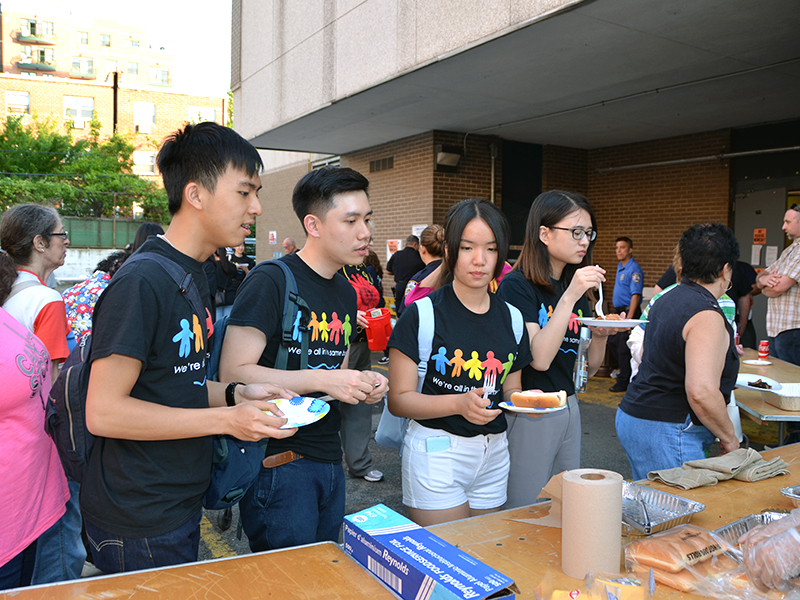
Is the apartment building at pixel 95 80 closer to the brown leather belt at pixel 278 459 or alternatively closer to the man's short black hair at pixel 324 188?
the man's short black hair at pixel 324 188

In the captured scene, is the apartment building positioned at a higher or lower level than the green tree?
higher

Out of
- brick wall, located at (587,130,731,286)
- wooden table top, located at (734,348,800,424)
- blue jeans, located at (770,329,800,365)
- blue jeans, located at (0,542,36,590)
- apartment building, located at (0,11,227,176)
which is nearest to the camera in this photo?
blue jeans, located at (0,542,36,590)

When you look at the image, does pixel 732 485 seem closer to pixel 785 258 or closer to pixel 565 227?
pixel 565 227

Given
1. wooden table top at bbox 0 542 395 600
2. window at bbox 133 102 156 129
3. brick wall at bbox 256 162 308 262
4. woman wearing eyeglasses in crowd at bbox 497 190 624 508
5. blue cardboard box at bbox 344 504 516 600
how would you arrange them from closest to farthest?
blue cardboard box at bbox 344 504 516 600, wooden table top at bbox 0 542 395 600, woman wearing eyeglasses in crowd at bbox 497 190 624 508, brick wall at bbox 256 162 308 262, window at bbox 133 102 156 129

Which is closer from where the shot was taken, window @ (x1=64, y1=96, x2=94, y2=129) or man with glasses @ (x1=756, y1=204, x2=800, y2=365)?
man with glasses @ (x1=756, y1=204, x2=800, y2=365)

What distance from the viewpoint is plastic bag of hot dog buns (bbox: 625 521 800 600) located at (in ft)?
4.75

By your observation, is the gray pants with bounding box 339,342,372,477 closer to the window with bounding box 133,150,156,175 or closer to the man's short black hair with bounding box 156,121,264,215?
the man's short black hair with bounding box 156,121,264,215

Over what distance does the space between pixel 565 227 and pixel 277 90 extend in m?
10.1

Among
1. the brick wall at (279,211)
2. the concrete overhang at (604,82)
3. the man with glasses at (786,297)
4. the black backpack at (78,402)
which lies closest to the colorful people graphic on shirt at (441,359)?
the black backpack at (78,402)

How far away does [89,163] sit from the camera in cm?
3244

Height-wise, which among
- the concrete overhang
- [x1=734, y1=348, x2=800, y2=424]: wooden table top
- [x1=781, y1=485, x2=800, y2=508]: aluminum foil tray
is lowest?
[x1=734, y1=348, x2=800, y2=424]: wooden table top

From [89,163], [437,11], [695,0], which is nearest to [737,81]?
[695,0]

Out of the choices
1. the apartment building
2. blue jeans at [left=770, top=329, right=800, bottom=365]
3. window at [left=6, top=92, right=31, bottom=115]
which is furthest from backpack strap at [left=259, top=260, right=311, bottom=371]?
window at [left=6, top=92, right=31, bottom=115]

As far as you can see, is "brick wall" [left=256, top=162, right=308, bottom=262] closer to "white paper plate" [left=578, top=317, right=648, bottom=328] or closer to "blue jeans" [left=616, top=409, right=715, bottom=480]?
"white paper plate" [left=578, top=317, right=648, bottom=328]
